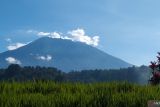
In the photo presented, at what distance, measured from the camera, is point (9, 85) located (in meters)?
11.4

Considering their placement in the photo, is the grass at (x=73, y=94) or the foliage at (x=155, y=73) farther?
the foliage at (x=155, y=73)

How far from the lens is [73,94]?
10.7 metres

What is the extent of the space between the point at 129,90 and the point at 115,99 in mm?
1854

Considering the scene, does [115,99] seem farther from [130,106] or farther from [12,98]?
[12,98]

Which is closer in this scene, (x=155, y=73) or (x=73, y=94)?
(x=73, y=94)

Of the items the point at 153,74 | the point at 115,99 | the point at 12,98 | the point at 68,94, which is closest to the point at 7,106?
the point at 12,98

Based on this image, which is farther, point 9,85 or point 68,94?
point 9,85

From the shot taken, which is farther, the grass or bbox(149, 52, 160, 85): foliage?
bbox(149, 52, 160, 85): foliage

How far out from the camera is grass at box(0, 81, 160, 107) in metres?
9.81

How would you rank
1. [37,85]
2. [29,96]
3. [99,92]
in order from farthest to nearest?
[37,85], [99,92], [29,96]

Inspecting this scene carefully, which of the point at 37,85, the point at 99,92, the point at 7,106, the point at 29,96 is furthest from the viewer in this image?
the point at 37,85

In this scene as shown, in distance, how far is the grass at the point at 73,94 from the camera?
32.2ft

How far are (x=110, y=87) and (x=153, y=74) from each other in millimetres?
5381

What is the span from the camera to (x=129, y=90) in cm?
1234
